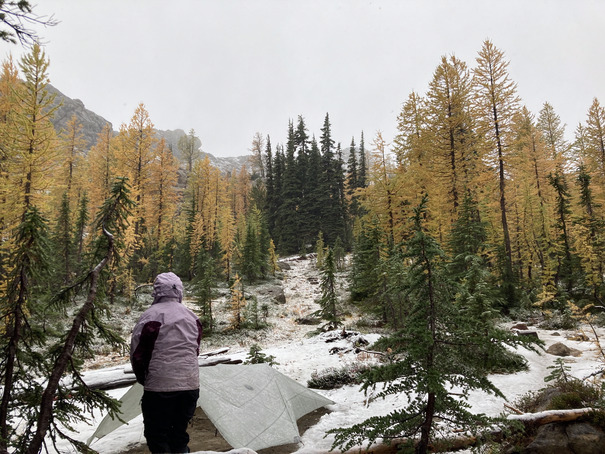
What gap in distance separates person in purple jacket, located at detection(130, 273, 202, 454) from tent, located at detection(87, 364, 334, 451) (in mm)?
2377

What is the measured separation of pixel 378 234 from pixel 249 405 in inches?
511

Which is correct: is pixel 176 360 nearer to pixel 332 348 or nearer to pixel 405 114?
pixel 332 348

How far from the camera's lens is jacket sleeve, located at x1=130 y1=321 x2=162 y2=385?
122 inches

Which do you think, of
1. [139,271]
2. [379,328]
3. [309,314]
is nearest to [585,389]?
[379,328]

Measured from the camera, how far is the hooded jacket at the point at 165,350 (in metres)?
3.09

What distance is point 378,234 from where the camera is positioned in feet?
56.9

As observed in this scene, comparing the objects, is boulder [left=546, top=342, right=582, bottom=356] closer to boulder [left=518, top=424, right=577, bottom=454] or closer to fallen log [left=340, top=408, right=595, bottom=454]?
fallen log [left=340, top=408, right=595, bottom=454]

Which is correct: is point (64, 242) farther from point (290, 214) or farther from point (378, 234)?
point (290, 214)

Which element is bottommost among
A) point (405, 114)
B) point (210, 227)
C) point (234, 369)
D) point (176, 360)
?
point (234, 369)

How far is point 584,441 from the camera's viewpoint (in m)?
Result: 3.57

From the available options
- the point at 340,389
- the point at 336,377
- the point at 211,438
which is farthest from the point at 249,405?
the point at 336,377

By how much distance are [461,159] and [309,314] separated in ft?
46.5

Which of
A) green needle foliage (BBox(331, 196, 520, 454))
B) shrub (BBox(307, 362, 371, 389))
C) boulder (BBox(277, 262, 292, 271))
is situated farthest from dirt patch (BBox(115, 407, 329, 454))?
boulder (BBox(277, 262, 292, 271))

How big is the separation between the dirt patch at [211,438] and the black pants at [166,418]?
3137 millimetres
